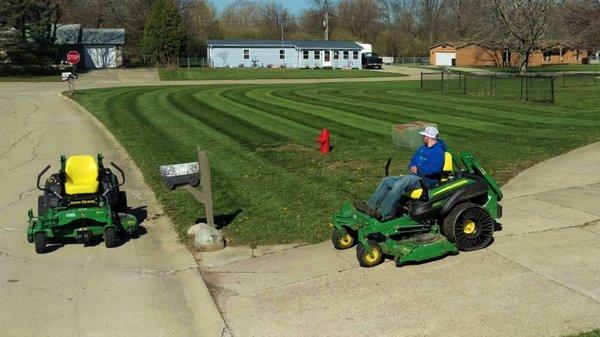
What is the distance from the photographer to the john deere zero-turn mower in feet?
25.8

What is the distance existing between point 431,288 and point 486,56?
82165mm

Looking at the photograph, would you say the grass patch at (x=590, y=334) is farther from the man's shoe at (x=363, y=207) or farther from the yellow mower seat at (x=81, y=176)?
the yellow mower seat at (x=81, y=176)

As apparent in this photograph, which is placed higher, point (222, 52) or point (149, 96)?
point (222, 52)

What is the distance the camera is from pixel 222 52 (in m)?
74.8

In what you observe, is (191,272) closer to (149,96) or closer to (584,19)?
(149,96)

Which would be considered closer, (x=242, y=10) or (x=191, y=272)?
(x=191, y=272)

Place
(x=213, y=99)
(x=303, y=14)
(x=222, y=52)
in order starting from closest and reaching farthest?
(x=213, y=99) < (x=222, y=52) < (x=303, y=14)

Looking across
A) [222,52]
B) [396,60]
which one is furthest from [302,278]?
[396,60]

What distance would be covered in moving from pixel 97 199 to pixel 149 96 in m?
26.3

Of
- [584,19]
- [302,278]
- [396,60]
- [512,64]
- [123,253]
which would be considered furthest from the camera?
[396,60]

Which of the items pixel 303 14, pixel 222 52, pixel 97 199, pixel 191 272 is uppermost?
pixel 303 14

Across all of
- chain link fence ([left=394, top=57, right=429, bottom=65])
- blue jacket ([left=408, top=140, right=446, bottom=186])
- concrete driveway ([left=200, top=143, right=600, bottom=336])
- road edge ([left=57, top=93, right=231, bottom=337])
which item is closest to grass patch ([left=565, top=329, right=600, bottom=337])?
concrete driveway ([left=200, top=143, right=600, bottom=336])

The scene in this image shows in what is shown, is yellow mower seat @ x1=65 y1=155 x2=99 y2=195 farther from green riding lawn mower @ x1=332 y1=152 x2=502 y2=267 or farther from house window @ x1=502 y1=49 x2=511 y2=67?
house window @ x1=502 y1=49 x2=511 y2=67

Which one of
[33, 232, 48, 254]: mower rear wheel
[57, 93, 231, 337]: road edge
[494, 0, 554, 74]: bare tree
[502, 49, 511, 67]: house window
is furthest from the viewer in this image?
[502, 49, 511, 67]: house window
